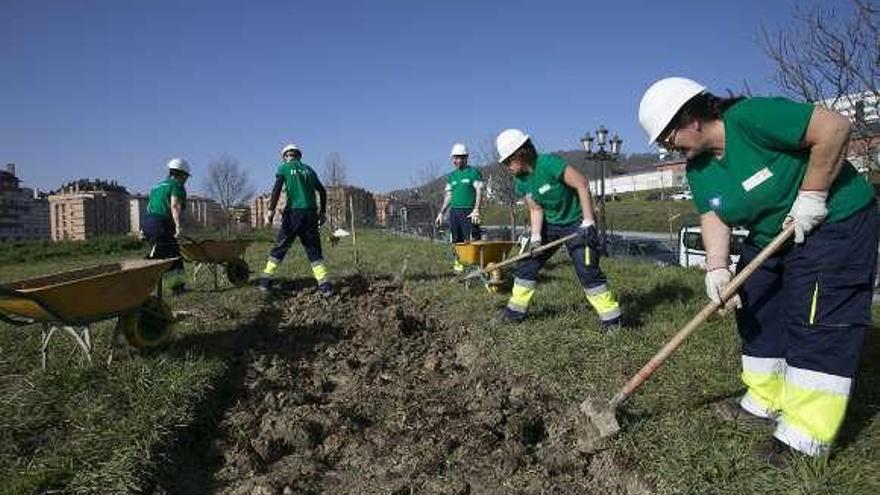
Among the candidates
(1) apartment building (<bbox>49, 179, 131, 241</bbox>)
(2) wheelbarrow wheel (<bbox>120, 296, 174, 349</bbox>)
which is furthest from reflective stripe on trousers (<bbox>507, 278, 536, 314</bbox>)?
(1) apartment building (<bbox>49, 179, 131, 241</bbox>)

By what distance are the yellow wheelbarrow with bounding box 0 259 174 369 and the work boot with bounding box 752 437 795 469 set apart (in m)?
4.05

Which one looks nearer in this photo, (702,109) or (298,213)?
(702,109)

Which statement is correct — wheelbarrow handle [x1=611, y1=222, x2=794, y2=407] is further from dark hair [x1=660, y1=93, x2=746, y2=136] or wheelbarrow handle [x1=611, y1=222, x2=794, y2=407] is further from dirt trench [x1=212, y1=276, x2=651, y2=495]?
dark hair [x1=660, y1=93, x2=746, y2=136]

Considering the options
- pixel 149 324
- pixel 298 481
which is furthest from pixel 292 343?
pixel 298 481

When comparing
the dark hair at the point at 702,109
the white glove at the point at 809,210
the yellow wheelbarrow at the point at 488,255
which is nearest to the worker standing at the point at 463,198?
the yellow wheelbarrow at the point at 488,255

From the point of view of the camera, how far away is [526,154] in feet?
18.0

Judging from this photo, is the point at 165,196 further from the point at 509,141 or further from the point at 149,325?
the point at 509,141

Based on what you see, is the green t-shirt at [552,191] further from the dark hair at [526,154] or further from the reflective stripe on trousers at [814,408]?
the reflective stripe on trousers at [814,408]

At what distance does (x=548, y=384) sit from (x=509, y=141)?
219cm

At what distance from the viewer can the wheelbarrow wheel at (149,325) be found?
4.89 meters

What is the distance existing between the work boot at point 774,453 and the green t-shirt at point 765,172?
95 cm

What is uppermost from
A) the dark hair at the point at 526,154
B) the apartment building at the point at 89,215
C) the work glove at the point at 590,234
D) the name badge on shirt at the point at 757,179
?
the apartment building at the point at 89,215

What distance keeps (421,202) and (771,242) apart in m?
43.1

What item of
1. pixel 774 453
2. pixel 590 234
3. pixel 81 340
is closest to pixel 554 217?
pixel 590 234
